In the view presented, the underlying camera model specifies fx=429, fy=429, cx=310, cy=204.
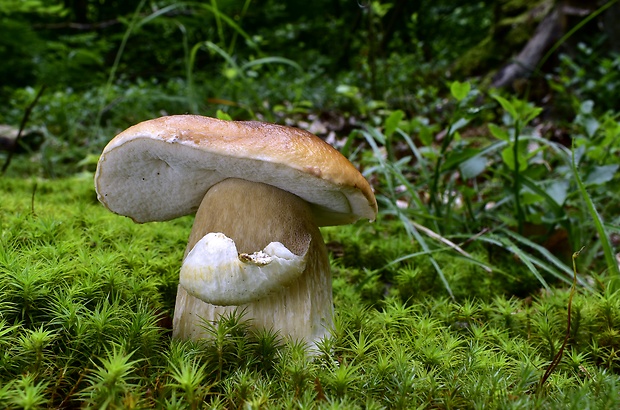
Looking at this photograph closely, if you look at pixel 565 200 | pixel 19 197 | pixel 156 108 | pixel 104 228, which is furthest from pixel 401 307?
pixel 156 108

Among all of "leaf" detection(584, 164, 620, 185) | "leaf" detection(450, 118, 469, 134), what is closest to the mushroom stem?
"leaf" detection(450, 118, 469, 134)

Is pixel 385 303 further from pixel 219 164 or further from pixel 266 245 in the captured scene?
pixel 219 164

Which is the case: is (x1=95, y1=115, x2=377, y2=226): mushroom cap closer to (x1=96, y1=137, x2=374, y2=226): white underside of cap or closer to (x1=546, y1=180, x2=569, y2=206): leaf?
(x1=96, y1=137, x2=374, y2=226): white underside of cap

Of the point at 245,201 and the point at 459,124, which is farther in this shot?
the point at 459,124

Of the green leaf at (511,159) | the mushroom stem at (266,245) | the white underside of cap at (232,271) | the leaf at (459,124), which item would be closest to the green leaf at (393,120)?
the leaf at (459,124)

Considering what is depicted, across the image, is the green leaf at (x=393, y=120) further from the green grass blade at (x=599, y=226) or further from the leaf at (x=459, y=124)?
the green grass blade at (x=599, y=226)

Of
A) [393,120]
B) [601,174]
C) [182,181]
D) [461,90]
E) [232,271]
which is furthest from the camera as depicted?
[393,120]

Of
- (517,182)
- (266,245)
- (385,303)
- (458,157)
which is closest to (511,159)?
(517,182)

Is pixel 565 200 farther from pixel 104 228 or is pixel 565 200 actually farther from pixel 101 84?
pixel 101 84
